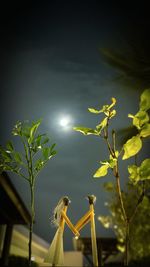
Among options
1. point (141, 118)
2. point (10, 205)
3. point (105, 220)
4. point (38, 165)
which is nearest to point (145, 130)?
point (141, 118)

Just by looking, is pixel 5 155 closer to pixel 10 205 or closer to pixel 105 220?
pixel 10 205

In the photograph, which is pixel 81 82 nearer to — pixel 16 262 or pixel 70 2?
pixel 70 2

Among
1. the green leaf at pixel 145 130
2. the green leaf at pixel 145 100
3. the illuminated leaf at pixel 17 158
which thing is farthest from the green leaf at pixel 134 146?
the illuminated leaf at pixel 17 158

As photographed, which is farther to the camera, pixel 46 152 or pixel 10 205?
pixel 10 205

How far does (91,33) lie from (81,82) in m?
0.98

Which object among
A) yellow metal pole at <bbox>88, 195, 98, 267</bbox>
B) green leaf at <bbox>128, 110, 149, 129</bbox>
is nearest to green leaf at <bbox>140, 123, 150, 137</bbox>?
green leaf at <bbox>128, 110, 149, 129</bbox>

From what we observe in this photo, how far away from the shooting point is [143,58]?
2084 millimetres

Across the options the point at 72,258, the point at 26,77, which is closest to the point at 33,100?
the point at 26,77

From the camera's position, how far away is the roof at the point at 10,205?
438 cm

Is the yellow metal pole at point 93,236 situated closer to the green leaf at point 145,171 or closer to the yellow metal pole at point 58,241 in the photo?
the yellow metal pole at point 58,241

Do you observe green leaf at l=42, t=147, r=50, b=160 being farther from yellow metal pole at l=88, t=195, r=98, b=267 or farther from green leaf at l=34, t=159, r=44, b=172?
yellow metal pole at l=88, t=195, r=98, b=267

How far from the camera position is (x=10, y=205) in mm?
5723

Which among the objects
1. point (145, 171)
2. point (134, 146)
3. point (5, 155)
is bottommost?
point (145, 171)

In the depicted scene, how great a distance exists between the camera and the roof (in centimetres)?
438
